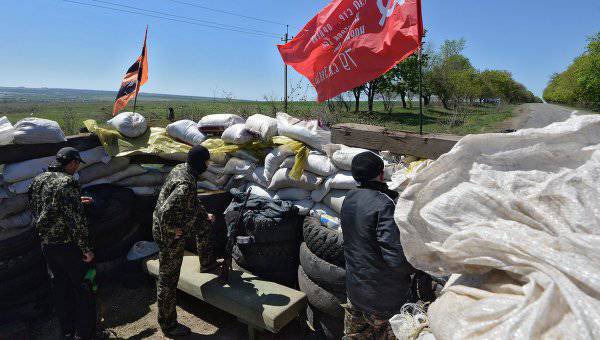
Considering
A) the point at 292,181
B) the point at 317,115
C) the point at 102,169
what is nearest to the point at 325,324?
the point at 292,181

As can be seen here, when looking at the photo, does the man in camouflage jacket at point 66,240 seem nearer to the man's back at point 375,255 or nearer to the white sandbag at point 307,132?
the white sandbag at point 307,132

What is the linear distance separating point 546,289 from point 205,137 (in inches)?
186

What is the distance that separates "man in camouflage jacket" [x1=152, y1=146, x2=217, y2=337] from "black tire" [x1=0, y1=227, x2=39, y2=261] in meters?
1.63

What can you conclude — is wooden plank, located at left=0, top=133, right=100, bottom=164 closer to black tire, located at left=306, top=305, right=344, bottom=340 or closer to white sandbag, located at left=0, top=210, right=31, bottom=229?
white sandbag, located at left=0, top=210, right=31, bottom=229

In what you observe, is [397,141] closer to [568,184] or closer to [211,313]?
[568,184]

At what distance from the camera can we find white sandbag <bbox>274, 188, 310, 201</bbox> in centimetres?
421

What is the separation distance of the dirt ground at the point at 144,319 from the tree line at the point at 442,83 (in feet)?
20.1

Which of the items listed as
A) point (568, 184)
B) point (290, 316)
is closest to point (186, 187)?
point (290, 316)

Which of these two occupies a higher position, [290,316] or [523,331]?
[523,331]

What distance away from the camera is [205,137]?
5.26 m

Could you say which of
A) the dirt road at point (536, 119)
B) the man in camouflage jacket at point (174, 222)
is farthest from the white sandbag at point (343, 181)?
the dirt road at point (536, 119)

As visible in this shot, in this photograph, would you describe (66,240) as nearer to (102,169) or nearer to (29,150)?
(29,150)

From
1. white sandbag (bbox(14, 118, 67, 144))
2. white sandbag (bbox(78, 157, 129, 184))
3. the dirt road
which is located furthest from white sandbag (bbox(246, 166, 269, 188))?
the dirt road

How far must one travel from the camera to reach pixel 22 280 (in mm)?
3990
